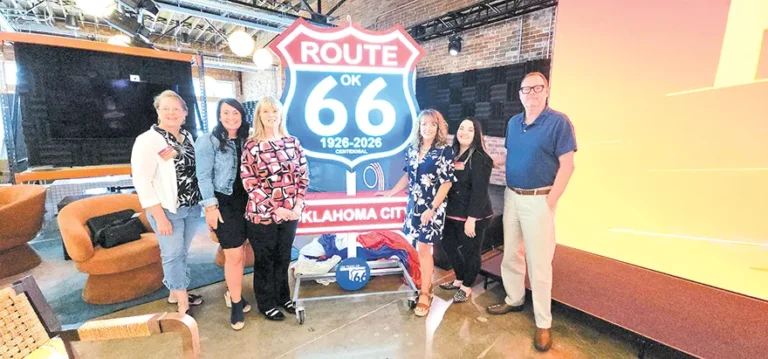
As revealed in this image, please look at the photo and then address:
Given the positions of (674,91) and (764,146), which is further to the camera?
(674,91)

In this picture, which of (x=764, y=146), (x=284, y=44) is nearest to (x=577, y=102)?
(x=764, y=146)

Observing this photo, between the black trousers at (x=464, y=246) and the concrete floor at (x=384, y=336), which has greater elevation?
the black trousers at (x=464, y=246)

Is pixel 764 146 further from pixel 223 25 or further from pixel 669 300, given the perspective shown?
pixel 223 25

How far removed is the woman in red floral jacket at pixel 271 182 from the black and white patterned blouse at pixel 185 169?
430 mm

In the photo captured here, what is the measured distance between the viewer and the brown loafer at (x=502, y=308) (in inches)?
102

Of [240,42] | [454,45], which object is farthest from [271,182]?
[454,45]

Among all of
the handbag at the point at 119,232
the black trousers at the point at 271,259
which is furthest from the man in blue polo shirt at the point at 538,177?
the handbag at the point at 119,232

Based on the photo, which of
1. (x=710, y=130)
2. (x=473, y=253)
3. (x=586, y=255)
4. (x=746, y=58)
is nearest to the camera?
(x=746, y=58)

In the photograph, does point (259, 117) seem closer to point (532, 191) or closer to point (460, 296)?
point (532, 191)

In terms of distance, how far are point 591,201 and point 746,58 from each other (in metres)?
1.47

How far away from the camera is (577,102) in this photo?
128 inches

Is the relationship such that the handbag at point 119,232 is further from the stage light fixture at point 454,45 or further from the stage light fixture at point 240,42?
the stage light fixture at point 454,45

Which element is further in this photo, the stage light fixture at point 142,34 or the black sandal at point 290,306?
the stage light fixture at point 142,34

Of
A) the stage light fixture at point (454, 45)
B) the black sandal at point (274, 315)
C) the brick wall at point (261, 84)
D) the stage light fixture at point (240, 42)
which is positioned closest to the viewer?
the black sandal at point (274, 315)
